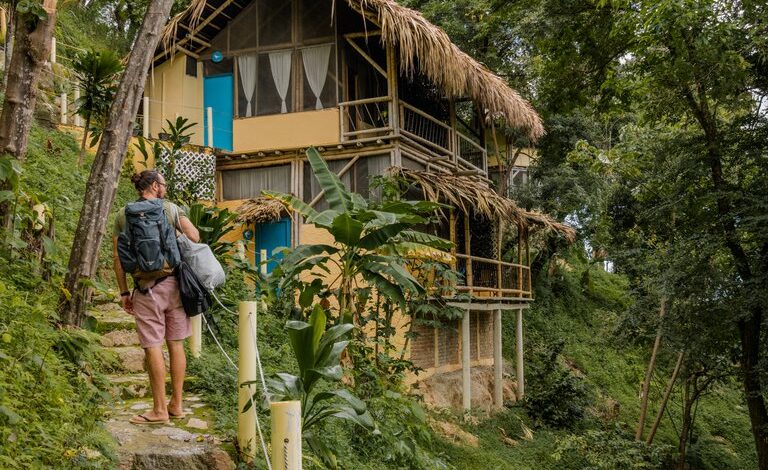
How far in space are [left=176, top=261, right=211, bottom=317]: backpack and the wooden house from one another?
332 inches

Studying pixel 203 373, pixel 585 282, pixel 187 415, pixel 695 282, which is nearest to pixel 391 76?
pixel 695 282

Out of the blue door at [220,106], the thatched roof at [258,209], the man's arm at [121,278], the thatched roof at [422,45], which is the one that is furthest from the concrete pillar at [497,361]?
the man's arm at [121,278]

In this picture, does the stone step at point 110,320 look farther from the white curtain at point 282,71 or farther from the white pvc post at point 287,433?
the white curtain at point 282,71

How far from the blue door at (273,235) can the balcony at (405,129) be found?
2020 mm

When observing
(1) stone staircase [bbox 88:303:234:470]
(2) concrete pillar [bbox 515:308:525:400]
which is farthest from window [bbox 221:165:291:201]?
(1) stone staircase [bbox 88:303:234:470]

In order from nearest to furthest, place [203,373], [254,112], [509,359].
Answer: [203,373], [254,112], [509,359]

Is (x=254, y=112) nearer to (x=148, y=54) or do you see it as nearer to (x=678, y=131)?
(x=678, y=131)

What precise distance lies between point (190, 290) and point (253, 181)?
1004 cm

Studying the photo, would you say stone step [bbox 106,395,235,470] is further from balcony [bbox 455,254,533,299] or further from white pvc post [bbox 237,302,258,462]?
balcony [bbox 455,254,533,299]

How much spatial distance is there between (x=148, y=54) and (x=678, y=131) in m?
10.4

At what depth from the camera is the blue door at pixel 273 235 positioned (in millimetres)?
13672

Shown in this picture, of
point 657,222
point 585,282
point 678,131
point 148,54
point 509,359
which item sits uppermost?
point 678,131

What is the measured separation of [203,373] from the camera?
565 centimetres

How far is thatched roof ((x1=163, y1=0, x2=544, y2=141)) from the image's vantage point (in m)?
12.3
